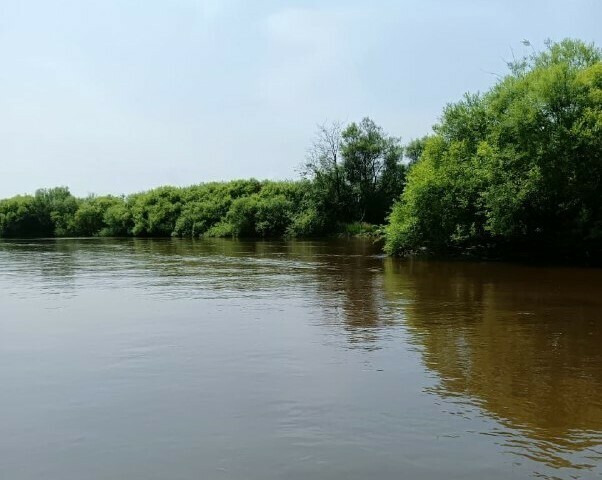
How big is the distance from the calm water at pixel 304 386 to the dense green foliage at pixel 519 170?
10.9 metres

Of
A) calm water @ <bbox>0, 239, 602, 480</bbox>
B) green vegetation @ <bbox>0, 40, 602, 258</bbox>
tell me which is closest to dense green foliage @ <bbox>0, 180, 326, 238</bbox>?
green vegetation @ <bbox>0, 40, 602, 258</bbox>

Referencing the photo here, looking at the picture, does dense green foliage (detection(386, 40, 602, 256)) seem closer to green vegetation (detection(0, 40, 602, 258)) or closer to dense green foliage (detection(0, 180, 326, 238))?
green vegetation (detection(0, 40, 602, 258))

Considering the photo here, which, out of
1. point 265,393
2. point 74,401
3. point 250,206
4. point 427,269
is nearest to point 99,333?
point 74,401

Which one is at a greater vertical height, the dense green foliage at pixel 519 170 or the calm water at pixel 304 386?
the dense green foliage at pixel 519 170

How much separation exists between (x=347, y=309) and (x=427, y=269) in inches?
534

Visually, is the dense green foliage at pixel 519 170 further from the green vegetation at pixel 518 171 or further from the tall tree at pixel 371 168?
the tall tree at pixel 371 168

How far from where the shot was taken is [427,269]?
31422 mm

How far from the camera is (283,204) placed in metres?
92.1

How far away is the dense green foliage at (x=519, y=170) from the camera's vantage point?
30.3 metres

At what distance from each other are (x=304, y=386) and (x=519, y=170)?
2610 centimetres

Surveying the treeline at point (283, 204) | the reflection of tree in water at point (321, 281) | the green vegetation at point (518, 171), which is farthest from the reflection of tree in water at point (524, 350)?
the treeline at point (283, 204)

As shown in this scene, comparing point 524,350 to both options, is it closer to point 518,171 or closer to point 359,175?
point 518,171

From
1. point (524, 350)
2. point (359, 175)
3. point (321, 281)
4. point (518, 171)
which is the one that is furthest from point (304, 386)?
point (359, 175)

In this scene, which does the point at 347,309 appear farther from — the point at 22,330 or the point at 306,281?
the point at 22,330
